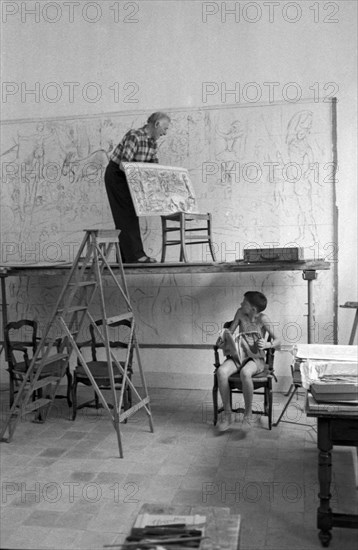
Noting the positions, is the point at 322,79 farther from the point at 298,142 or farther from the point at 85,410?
the point at 85,410

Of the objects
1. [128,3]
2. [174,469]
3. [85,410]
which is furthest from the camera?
[128,3]

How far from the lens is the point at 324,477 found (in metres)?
3.42

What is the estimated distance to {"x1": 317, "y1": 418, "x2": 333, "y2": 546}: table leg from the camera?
133 inches

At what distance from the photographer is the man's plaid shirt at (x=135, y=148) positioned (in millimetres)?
6539

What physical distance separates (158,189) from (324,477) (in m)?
3.84

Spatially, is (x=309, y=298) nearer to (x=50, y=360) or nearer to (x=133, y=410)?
(x=133, y=410)

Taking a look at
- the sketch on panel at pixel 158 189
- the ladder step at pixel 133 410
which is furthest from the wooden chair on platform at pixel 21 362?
the sketch on panel at pixel 158 189

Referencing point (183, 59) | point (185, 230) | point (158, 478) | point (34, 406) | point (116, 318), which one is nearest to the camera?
point (158, 478)

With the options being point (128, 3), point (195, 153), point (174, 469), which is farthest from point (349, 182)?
point (174, 469)

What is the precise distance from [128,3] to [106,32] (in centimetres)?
43

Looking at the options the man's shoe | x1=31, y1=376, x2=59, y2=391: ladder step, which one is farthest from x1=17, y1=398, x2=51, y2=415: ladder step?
the man's shoe

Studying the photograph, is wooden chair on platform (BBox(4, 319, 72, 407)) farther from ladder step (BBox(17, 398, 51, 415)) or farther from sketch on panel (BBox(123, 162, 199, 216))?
sketch on panel (BBox(123, 162, 199, 216))

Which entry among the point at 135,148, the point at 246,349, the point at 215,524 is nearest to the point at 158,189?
the point at 135,148

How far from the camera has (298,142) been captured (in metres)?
6.97
